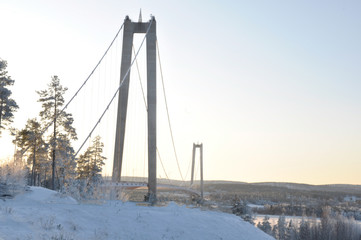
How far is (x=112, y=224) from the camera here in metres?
15.2

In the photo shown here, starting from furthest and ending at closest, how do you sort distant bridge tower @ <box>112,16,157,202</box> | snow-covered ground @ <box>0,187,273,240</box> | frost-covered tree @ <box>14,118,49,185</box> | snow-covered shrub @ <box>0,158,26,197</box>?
1. frost-covered tree @ <box>14,118,49,185</box>
2. distant bridge tower @ <box>112,16,157,202</box>
3. snow-covered shrub @ <box>0,158,26,197</box>
4. snow-covered ground @ <box>0,187,273,240</box>

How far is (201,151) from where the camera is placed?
335 feet

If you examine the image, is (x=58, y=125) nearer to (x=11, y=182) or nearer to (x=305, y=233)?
(x=11, y=182)

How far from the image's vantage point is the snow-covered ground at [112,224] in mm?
13453

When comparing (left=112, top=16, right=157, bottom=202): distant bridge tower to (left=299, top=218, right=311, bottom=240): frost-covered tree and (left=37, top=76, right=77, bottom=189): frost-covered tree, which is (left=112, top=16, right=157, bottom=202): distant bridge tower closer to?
(left=37, top=76, right=77, bottom=189): frost-covered tree

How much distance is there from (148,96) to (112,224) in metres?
20.3

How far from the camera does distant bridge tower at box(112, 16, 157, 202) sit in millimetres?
34312

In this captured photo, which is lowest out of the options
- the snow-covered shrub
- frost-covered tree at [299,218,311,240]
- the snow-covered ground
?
frost-covered tree at [299,218,311,240]

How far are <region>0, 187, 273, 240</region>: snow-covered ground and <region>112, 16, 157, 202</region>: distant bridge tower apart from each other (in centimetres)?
1506

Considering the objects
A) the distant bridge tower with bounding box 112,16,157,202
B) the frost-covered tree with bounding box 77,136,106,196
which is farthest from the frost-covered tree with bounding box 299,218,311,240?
the distant bridge tower with bounding box 112,16,157,202

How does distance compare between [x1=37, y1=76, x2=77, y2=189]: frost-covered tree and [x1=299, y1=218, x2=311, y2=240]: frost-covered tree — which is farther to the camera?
[x1=299, y1=218, x2=311, y2=240]: frost-covered tree

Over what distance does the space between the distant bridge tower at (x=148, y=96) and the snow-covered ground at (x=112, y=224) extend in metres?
15.1

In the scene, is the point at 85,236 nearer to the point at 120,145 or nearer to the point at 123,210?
the point at 123,210

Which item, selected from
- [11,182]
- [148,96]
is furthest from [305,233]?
[11,182]
